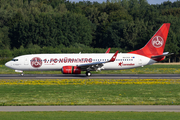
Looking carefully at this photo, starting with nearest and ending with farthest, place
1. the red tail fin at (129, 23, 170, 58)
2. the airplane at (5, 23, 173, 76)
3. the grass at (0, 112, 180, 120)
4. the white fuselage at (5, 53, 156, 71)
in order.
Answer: the grass at (0, 112, 180, 120) → the airplane at (5, 23, 173, 76) → the white fuselage at (5, 53, 156, 71) → the red tail fin at (129, 23, 170, 58)

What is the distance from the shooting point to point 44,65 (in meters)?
46.0

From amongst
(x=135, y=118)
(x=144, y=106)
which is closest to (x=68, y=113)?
(x=135, y=118)

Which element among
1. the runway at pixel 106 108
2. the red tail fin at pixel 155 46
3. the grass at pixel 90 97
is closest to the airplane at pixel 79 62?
the red tail fin at pixel 155 46

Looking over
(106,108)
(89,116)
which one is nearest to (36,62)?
(106,108)

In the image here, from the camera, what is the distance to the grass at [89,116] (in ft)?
54.6

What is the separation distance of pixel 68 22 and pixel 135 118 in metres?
109

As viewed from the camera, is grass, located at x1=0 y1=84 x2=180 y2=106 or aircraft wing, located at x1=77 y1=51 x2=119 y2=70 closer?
grass, located at x1=0 y1=84 x2=180 y2=106

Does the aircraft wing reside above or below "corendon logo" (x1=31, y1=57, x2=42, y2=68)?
below

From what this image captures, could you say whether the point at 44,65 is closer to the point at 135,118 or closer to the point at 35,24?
the point at 135,118

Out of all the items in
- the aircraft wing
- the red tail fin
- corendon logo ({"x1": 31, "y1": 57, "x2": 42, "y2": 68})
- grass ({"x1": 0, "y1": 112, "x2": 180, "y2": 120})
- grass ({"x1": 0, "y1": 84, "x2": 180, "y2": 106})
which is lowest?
grass ({"x1": 0, "y1": 84, "x2": 180, "y2": 106})

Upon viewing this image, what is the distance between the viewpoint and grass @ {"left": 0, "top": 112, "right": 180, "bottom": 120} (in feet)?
54.6

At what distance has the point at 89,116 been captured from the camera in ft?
56.2

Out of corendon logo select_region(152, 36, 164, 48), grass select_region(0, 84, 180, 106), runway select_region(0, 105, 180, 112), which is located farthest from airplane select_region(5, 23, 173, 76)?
runway select_region(0, 105, 180, 112)

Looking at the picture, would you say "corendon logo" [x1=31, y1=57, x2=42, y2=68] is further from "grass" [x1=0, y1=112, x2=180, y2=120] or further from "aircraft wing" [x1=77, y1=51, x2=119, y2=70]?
"grass" [x1=0, y1=112, x2=180, y2=120]
